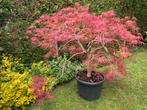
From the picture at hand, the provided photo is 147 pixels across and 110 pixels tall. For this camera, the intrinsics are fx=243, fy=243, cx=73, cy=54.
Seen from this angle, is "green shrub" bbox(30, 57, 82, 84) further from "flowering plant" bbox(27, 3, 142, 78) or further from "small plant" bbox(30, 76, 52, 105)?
"small plant" bbox(30, 76, 52, 105)

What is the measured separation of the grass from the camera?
4520 millimetres

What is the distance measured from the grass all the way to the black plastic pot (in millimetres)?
96

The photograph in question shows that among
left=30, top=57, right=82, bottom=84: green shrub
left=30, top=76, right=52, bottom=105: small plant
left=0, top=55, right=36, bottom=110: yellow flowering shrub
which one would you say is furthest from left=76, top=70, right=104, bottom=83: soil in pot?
left=0, top=55, right=36, bottom=110: yellow flowering shrub

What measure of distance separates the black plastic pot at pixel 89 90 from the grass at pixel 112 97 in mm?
96

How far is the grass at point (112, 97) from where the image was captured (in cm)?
452

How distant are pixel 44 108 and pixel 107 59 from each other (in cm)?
145

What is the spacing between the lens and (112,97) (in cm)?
481

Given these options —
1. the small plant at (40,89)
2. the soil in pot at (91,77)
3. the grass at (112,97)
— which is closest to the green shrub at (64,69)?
the grass at (112,97)

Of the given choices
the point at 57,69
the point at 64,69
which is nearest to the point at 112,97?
the point at 64,69

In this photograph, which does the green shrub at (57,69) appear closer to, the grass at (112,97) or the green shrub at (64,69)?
the green shrub at (64,69)

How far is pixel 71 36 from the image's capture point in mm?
4305

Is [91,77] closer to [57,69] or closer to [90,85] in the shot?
[90,85]

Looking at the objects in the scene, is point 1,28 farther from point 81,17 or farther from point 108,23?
point 108,23

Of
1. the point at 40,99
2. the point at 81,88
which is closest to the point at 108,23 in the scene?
the point at 81,88
